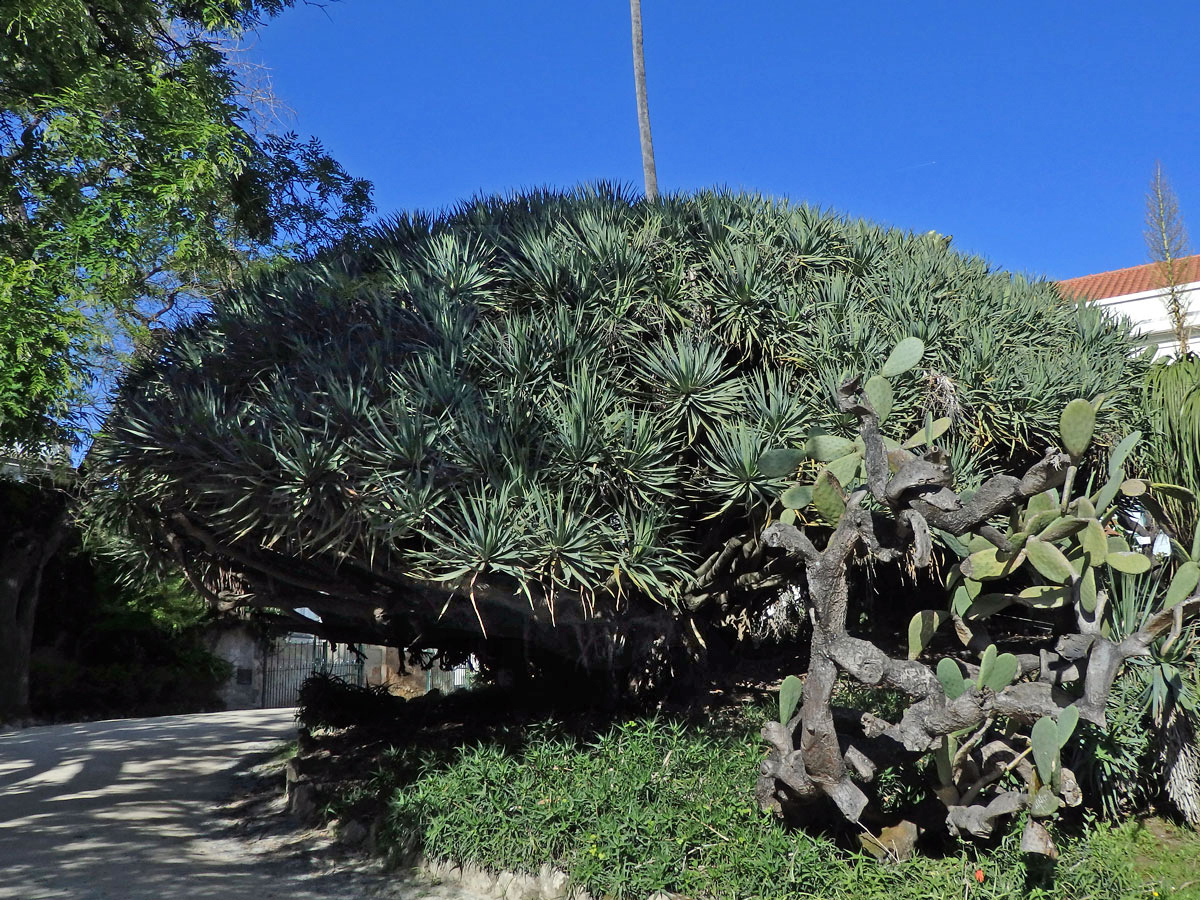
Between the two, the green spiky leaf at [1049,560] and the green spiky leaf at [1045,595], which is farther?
the green spiky leaf at [1045,595]

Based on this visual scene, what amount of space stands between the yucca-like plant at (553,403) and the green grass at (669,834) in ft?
2.91

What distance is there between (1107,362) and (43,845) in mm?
8547

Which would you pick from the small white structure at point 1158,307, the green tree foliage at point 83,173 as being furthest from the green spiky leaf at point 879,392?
the small white structure at point 1158,307

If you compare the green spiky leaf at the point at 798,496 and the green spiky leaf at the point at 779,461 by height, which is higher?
the green spiky leaf at the point at 779,461

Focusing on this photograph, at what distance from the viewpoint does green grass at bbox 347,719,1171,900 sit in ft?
15.8

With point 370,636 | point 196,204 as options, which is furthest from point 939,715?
point 196,204

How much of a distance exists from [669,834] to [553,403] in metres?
2.58

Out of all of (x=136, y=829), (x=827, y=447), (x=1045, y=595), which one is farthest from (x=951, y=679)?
(x=136, y=829)

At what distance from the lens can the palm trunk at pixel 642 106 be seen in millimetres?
15539

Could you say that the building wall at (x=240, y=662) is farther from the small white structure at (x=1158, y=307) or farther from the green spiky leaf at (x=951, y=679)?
the green spiky leaf at (x=951, y=679)

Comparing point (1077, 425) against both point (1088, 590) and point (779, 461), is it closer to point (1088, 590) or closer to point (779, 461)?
point (1088, 590)

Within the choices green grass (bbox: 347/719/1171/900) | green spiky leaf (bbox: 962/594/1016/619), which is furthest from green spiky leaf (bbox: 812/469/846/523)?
green grass (bbox: 347/719/1171/900)

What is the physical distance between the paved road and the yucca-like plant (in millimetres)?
1757

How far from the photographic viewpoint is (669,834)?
5328 millimetres
